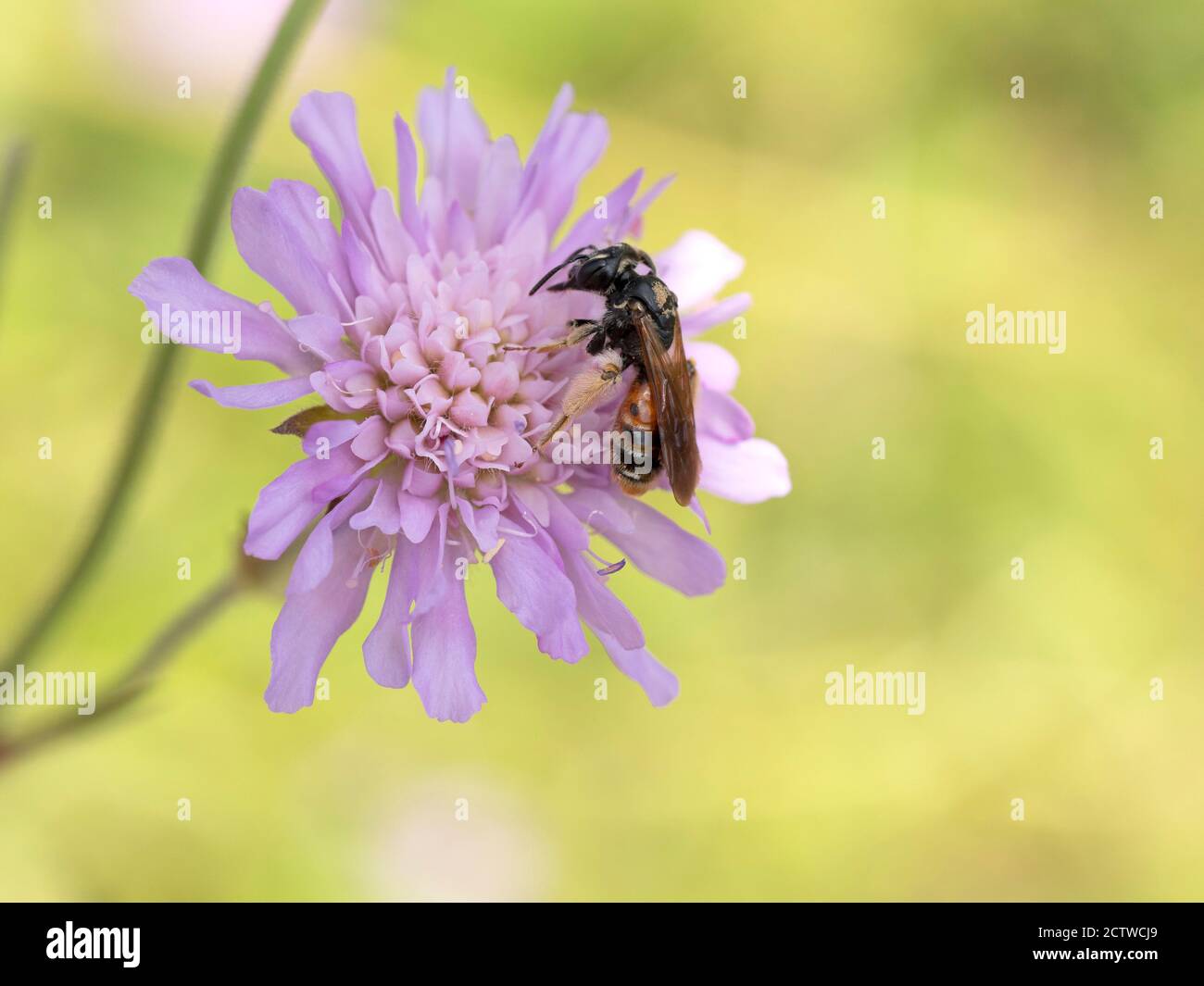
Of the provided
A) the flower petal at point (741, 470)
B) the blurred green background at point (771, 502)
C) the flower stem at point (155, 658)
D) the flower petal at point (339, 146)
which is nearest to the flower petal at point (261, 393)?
the flower petal at point (339, 146)

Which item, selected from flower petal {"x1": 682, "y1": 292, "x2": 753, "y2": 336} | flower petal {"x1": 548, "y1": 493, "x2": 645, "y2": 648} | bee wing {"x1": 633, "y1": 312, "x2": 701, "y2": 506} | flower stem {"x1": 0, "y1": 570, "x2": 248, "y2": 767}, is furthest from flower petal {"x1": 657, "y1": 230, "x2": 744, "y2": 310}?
flower stem {"x1": 0, "y1": 570, "x2": 248, "y2": 767}

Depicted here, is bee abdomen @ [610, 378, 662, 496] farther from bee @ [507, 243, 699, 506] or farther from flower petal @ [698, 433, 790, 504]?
flower petal @ [698, 433, 790, 504]

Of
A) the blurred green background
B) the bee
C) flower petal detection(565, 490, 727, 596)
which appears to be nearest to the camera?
the bee

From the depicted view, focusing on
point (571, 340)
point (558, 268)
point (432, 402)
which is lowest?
point (432, 402)

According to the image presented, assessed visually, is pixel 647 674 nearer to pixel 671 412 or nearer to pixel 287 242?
pixel 671 412

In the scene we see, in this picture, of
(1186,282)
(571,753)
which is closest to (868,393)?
(1186,282)

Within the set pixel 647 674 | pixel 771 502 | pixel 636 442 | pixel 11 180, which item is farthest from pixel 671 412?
pixel 771 502
